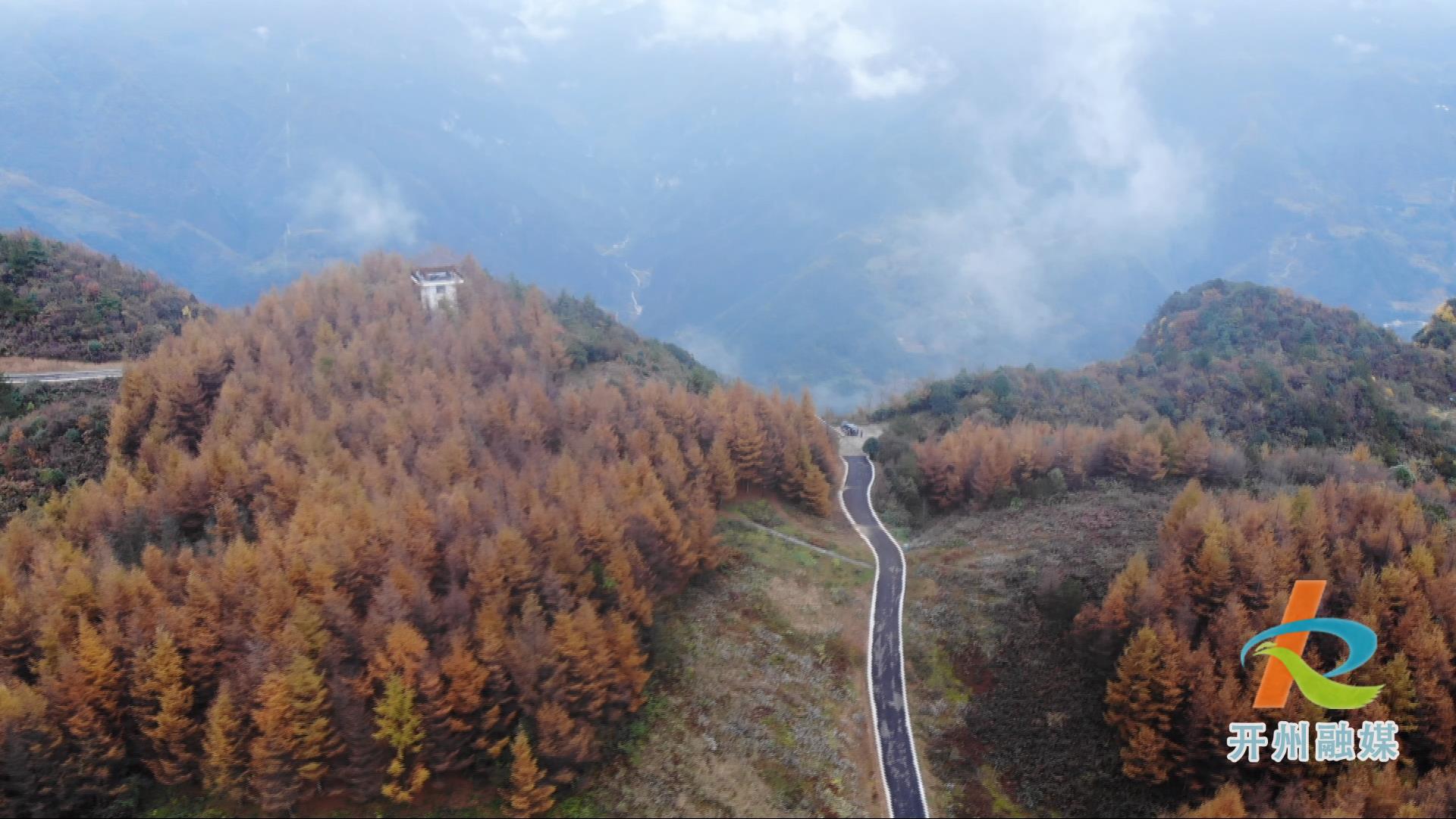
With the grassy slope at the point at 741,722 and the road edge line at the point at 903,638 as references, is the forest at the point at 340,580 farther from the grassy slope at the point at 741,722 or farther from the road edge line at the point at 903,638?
the road edge line at the point at 903,638

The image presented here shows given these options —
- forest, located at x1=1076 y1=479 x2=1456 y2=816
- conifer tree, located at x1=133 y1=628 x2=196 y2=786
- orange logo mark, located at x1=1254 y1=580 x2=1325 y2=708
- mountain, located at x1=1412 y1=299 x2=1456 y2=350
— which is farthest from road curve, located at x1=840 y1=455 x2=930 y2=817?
mountain, located at x1=1412 y1=299 x2=1456 y2=350

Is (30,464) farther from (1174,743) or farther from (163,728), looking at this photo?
(1174,743)

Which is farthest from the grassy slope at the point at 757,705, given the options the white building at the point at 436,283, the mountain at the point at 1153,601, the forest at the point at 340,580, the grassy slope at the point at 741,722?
the white building at the point at 436,283

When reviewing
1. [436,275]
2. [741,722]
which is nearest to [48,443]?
[436,275]

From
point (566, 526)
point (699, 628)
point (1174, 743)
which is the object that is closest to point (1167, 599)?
point (1174, 743)

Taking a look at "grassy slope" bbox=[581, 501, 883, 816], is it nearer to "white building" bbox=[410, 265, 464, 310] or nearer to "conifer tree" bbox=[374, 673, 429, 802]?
"conifer tree" bbox=[374, 673, 429, 802]

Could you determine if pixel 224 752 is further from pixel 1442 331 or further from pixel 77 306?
pixel 1442 331
